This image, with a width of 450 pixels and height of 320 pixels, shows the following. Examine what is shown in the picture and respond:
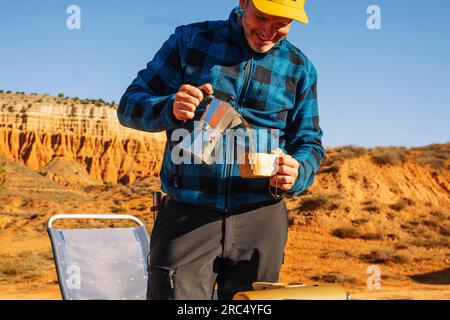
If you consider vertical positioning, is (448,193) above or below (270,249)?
below

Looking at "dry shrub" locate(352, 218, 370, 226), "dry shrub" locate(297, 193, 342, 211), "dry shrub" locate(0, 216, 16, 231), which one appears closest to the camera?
"dry shrub" locate(352, 218, 370, 226)

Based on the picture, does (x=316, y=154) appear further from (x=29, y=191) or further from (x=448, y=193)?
(x=29, y=191)

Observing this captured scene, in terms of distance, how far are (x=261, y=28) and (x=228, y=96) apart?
0.28 m

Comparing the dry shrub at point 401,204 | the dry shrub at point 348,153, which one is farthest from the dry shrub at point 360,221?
the dry shrub at point 348,153

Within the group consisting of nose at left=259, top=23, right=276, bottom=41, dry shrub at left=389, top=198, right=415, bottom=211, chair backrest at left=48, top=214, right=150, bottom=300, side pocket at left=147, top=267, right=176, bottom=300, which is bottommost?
dry shrub at left=389, top=198, right=415, bottom=211

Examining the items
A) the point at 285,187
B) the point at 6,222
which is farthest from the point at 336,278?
the point at 6,222

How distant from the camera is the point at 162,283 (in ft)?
7.75

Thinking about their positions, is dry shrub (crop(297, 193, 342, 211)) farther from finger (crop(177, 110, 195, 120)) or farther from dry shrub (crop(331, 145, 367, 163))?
finger (crop(177, 110, 195, 120))

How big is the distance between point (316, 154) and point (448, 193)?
26.9 meters

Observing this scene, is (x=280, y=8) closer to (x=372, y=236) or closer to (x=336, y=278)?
(x=336, y=278)

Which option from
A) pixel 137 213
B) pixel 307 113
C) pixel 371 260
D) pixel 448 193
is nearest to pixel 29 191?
pixel 137 213

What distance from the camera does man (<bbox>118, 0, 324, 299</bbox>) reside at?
237 centimetres

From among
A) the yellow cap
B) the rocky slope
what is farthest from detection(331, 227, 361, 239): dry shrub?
the rocky slope

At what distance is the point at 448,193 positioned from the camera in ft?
91.5
